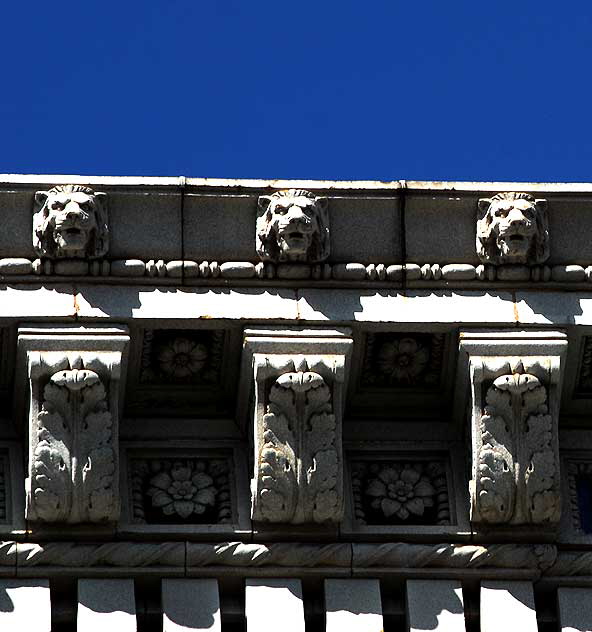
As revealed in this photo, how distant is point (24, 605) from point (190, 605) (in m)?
0.97

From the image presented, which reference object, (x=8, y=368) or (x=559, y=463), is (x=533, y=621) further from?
(x=8, y=368)

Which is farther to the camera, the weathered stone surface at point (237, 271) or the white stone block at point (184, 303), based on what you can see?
the weathered stone surface at point (237, 271)

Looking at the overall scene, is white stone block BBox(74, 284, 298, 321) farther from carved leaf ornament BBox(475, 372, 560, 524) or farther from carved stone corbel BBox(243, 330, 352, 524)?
carved leaf ornament BBox(475, 372, 560, 524)

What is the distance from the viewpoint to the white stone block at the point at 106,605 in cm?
2327

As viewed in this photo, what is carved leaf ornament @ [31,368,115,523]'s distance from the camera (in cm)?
2347

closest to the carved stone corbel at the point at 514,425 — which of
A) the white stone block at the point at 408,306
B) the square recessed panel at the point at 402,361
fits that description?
the white stone block at the point at 408,306

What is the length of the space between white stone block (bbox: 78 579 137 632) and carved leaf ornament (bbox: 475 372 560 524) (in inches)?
85.5

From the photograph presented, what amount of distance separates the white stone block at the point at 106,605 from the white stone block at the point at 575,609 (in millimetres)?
2541

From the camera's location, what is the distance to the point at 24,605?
23.3 m

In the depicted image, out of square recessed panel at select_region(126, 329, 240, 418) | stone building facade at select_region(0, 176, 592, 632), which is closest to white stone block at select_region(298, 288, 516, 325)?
stone building facade at select_region(0, 176, 592, 632)

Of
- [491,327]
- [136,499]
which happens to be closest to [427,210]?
[491,327]

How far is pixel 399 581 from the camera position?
23.7 meters

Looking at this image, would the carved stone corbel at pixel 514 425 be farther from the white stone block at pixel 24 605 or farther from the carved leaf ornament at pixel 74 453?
the white stone block at pixel 24 605

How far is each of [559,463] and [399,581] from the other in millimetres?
1250
